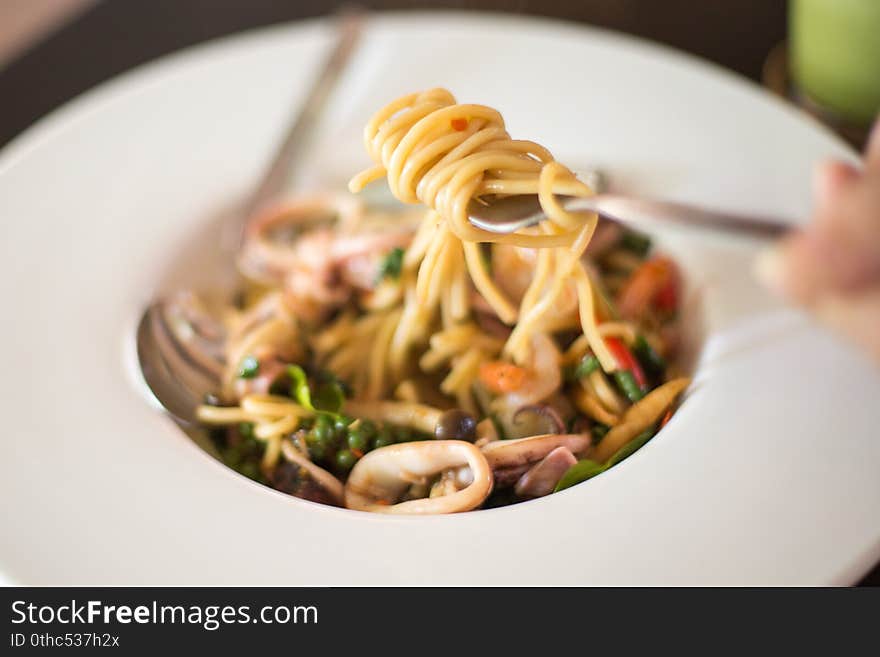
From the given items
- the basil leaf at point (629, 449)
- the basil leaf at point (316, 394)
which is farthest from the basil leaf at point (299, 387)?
the basil leaf at point (629, 449)

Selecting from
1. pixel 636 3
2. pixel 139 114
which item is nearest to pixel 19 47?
pixel 139 114

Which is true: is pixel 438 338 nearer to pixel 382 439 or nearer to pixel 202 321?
pixel 382 439

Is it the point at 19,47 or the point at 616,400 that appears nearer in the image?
the point at 616,400

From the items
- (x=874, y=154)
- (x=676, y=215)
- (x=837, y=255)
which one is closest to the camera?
(x=837, y=255)

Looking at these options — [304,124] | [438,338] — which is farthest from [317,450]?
[304,124]

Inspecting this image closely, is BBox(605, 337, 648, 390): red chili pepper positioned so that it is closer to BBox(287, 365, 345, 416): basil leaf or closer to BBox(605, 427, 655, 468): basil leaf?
BBox(605, 427, 655, 468): basil leaf

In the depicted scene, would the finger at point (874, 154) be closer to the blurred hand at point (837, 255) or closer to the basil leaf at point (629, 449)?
the blurred hand at point (837, 255)

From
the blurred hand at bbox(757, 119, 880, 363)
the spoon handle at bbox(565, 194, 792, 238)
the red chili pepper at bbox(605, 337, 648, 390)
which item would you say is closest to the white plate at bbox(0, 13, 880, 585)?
the red chili pepper at bbox(605, 337, 648, 390)
